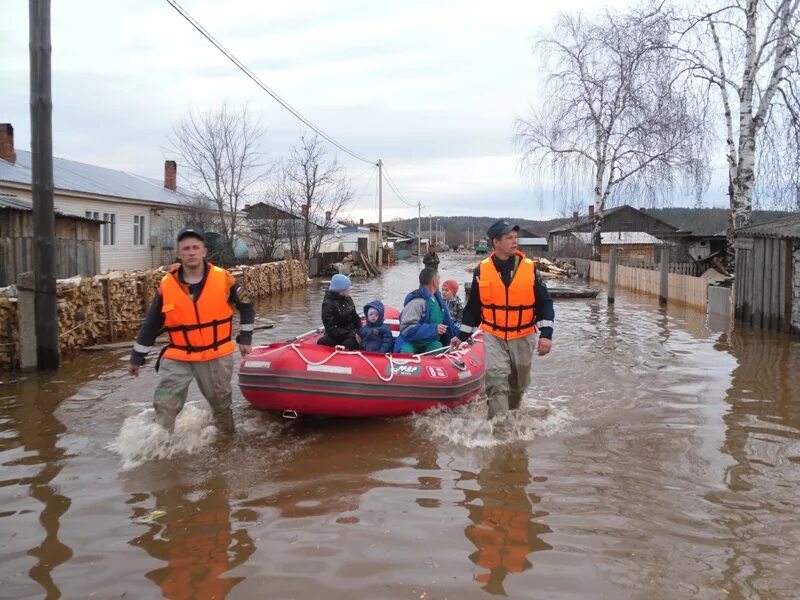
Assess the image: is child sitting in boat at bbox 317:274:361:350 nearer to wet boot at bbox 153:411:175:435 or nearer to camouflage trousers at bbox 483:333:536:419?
camouflage trousers at bbox 483:333:536:419

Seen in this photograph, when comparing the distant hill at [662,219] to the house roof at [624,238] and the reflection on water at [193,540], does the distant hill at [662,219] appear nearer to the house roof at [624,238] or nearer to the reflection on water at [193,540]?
the house roof at [624,238]

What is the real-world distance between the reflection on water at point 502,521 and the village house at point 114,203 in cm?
1660

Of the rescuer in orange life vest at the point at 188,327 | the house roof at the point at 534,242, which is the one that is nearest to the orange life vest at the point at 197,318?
the rescuer in orange life vest at the point at 188,327

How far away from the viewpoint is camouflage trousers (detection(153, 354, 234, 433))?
17.6ft

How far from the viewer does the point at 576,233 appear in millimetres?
48812

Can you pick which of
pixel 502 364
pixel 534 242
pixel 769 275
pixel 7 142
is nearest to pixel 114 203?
pixel 7 142

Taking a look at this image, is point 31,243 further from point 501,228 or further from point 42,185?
point 501,228

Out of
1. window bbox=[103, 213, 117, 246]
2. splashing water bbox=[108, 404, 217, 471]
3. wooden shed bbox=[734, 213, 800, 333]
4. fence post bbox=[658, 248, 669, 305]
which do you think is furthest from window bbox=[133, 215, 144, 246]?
splashing water bbox=[108, 404, 217, 471]

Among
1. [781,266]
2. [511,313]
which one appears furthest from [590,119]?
[511,313]

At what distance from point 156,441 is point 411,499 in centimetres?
222

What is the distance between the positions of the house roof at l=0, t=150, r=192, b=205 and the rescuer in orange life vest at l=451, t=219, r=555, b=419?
15398 mm

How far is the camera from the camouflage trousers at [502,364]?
593 cm

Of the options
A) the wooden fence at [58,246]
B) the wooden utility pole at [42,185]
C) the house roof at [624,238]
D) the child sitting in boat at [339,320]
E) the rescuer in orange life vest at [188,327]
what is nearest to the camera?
the rescuer in orange life vest at [188,327]

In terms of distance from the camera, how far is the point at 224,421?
5.84 metres
